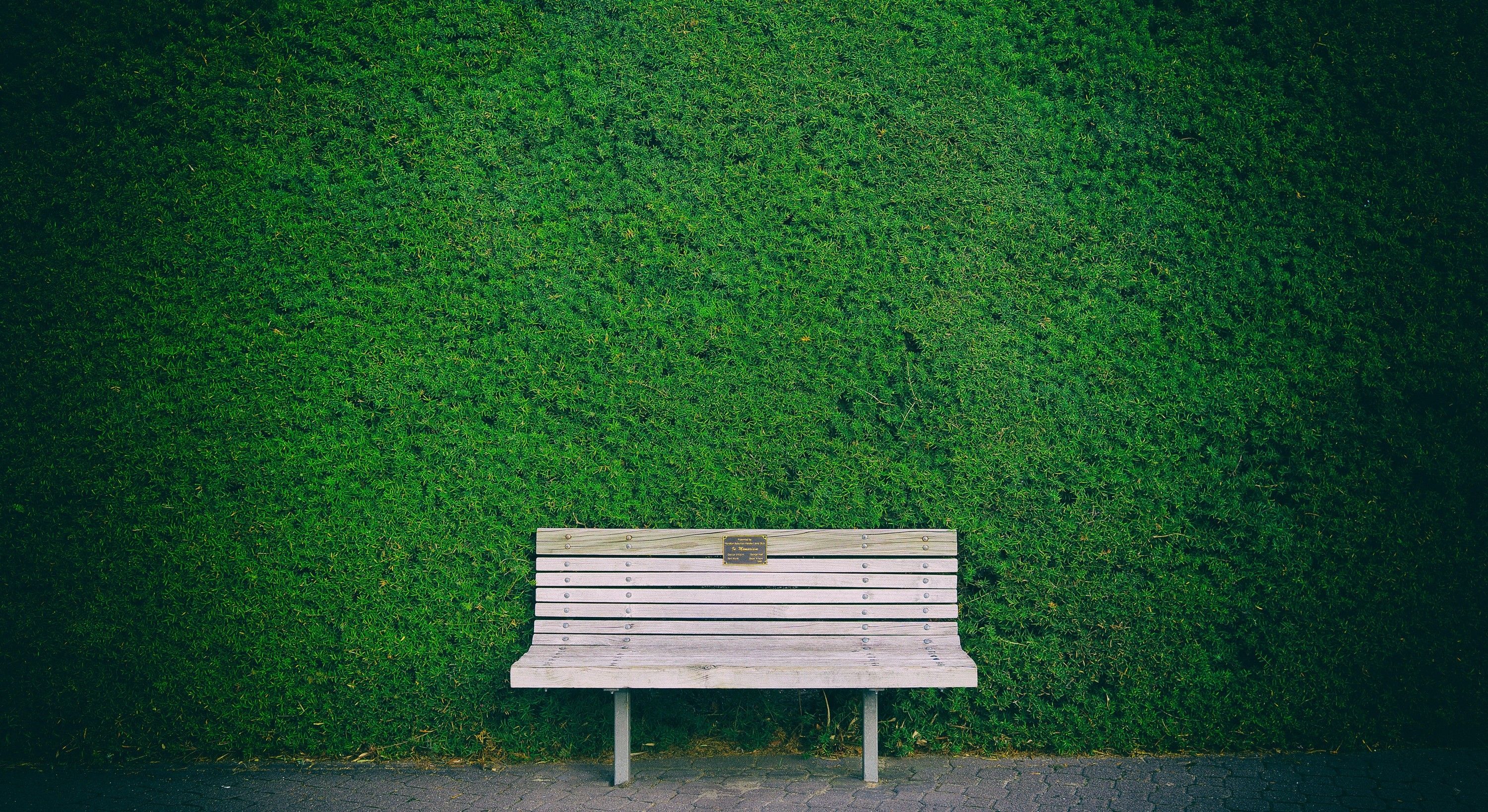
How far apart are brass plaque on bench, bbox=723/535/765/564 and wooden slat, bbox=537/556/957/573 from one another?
0.03m

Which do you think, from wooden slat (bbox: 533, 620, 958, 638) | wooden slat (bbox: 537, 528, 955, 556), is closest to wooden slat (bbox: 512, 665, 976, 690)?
wooden slat (bbox: 533, 620, 958, 638)

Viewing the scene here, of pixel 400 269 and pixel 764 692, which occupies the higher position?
pixel 400 269

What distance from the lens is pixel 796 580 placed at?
395 centimetres

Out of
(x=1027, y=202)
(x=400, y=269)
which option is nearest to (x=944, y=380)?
(x=1027, y=202)

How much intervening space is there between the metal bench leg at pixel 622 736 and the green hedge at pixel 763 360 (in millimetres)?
321

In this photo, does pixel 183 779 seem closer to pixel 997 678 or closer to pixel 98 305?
pixel 98 305

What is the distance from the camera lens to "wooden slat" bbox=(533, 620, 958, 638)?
3912 millimetres

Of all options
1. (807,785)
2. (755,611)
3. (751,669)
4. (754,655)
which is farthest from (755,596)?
(807,785)

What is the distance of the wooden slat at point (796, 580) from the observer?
395 centimetres

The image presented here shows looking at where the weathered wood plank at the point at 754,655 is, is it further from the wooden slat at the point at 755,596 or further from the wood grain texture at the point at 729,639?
the wooden slat at the point at 755,596

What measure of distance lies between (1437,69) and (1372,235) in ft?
2.88

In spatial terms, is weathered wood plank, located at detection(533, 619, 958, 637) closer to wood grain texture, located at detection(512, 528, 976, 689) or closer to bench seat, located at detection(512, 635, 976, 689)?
wood grain texture, located at detection(512, 528, 976, 689)

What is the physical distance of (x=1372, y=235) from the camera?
405 centimetres

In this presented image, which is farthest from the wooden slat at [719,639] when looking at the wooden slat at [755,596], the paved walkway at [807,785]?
the paved walkway at [807,785]
